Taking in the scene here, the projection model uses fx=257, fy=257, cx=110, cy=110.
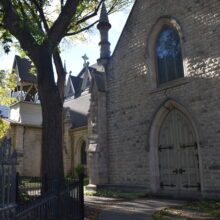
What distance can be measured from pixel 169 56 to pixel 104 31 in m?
4.64

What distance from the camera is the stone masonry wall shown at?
9281 mm

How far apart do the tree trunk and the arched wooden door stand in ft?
15.4

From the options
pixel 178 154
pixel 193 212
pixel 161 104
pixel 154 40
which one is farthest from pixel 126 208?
pixel 154 40

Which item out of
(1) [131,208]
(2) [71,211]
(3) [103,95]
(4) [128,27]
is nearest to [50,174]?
(2) [71,211]

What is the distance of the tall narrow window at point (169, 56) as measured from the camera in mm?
10992

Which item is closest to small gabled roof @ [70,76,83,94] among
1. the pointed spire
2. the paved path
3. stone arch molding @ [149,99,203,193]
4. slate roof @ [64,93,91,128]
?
slate roof @ [64,93,91,128]

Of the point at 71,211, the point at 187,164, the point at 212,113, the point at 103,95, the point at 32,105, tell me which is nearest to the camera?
the point at 71,211

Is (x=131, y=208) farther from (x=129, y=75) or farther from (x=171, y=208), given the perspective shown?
(x=129, y=75)

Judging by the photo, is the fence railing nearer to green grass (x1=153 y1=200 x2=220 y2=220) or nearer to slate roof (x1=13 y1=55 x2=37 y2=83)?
green grass (x1=153 y1=200 x2=220 y2=220)

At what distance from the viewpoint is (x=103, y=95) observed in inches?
536

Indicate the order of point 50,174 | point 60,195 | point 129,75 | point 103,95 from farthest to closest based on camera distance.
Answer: point 103,95 → point 129,75 → point 50,174 → point 60,195

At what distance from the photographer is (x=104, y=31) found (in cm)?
1434

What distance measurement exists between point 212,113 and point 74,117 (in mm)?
15937

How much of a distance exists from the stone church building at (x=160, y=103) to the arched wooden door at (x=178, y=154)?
0.12ft
